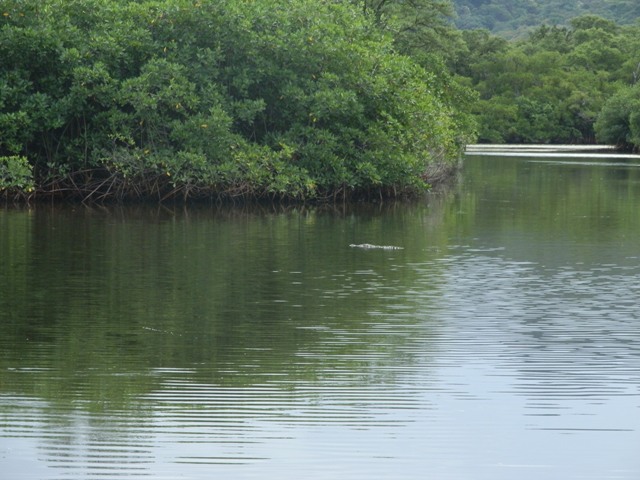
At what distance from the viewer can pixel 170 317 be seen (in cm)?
1338

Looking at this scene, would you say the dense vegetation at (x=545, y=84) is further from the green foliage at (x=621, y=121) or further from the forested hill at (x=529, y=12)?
the forested hill at (x=529, y=12)

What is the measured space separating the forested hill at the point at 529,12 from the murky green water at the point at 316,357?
167 m

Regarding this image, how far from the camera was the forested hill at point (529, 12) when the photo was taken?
18588cm

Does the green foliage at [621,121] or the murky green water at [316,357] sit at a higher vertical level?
the green foliage at [621,121]

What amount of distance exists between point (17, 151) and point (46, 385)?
70.1 ft

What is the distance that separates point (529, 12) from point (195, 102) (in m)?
169

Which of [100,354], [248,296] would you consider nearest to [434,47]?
[248,296]

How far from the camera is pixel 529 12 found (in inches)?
7603

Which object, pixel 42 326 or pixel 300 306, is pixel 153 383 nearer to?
pixel 42 326

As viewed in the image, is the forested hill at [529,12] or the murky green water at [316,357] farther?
the forested hill at [529,12]

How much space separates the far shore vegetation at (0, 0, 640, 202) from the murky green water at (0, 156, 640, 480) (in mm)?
8068

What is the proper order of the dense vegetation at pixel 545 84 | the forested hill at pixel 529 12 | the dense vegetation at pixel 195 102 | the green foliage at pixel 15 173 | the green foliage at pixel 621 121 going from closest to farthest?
the green foliage at pixel 15 173
the dense vegetation at pixel 195 102
the green foliage at pixel 621 121
the dense vegetation at pixel 545 84
the forested hill at pixel 529 12

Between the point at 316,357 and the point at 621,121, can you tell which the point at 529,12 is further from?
the point at 316,357

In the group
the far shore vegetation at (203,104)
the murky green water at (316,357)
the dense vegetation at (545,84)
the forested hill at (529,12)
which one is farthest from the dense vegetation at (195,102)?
the forested hill at (529,12)
